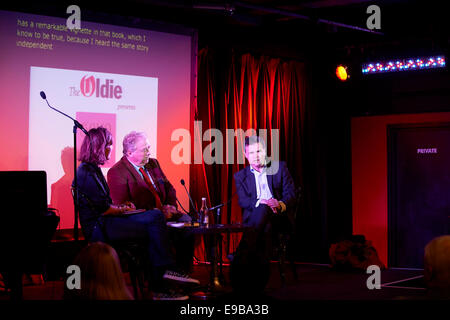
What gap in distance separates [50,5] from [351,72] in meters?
3.69

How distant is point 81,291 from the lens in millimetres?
2023

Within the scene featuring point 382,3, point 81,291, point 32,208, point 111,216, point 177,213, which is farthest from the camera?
point 382,3

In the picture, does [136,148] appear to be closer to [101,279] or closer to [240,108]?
[240,108]

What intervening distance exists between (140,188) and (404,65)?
361 centimetres

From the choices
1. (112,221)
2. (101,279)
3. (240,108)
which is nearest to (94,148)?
(112,221)

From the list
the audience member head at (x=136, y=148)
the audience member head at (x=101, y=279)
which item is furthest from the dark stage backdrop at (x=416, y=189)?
the audience member head at (x=101, y=279)

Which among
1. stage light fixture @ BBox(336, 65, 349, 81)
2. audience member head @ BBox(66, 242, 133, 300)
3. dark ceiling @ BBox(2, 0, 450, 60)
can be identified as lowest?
audience member head @ BBox(66, 242, 133, 300)

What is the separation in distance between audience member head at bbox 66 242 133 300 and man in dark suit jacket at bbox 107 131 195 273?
2.83 meters

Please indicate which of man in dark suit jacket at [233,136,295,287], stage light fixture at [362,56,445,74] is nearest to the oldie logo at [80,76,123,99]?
man in dark suit jacket at [233,136,295,287]

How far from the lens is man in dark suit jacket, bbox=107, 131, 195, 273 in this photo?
4871mm

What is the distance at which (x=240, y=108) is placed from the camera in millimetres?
6906

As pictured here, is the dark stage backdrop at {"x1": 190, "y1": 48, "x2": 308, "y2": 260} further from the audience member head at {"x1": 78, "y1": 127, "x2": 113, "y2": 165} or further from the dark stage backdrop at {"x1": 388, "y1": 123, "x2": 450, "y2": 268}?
the audience member head at {"x1": 78, "y1": 127, "x2": 113, "y2": 165}
